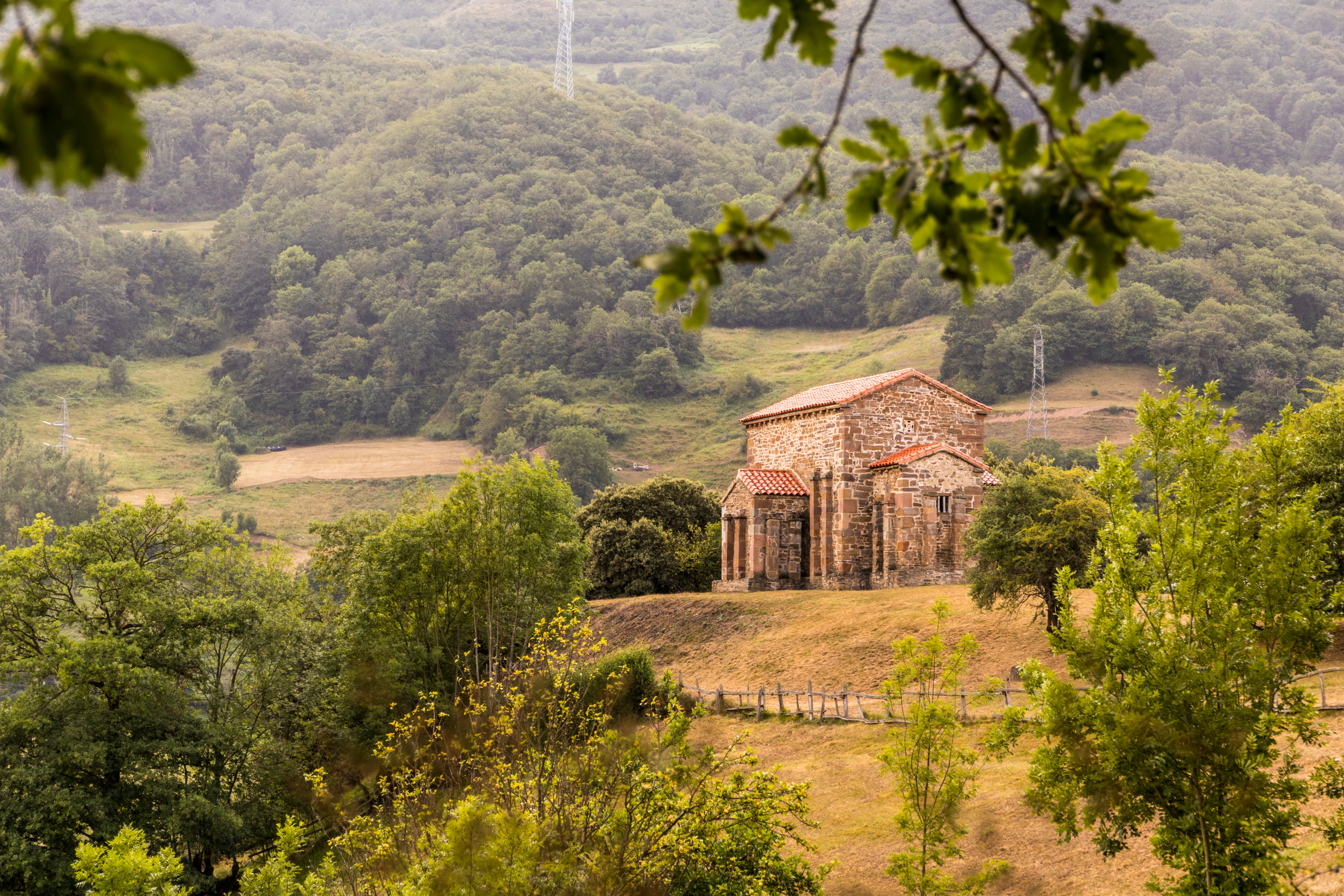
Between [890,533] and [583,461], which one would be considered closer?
[890,533]

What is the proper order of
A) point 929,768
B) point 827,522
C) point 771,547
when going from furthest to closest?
point 771,547 → point 827,522 → point 929,768

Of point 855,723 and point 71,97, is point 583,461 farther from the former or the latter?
point 71,97

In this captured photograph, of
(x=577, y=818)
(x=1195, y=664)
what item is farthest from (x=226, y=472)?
(x=1195, y=664)

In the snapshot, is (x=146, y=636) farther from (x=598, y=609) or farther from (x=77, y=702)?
(x=598, y=609)

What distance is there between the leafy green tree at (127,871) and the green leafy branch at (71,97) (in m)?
12.6

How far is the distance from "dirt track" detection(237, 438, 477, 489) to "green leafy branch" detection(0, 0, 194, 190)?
3502 inches

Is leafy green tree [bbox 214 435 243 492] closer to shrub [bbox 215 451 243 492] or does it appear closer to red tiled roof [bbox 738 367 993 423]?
shrub [bbox 215 451 243 492]

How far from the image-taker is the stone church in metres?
32.5

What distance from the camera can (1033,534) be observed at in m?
22.8

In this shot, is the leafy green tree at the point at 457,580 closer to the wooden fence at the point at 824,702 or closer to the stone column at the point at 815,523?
the wooden fence at the point at 824,702

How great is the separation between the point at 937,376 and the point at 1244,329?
25.7 m

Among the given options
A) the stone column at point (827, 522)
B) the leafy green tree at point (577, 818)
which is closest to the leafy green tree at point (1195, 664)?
the leafy green tree at point (577, 818)

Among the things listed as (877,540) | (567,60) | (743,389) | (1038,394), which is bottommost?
(877,540)

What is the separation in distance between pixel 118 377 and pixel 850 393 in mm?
94790
